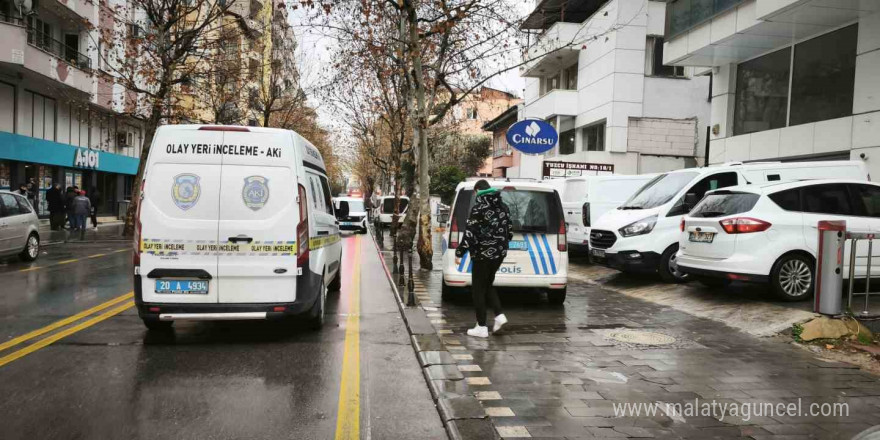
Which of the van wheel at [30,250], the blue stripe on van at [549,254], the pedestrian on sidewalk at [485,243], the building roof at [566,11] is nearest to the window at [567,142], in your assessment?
the building roof at [566,11]

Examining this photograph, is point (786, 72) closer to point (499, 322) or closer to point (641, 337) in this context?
point (641, 337)

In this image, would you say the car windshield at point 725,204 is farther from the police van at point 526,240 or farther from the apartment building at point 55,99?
the apartment building at point 55,99

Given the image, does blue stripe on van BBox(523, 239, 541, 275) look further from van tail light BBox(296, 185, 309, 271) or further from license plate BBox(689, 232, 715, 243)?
van tail light BBox(296, 185, 309, 271)

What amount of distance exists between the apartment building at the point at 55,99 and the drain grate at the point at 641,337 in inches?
884

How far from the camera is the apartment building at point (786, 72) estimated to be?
44.0 feet

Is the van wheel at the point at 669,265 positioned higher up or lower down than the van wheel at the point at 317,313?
higher up

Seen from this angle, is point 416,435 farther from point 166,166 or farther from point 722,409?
point 166,166

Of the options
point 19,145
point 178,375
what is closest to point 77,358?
point 178,375

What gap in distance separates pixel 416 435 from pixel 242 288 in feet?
10.8

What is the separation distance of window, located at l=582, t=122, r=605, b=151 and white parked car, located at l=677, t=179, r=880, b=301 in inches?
731

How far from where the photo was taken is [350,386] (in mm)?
5434

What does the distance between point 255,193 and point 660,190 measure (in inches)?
344

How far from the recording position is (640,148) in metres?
26.5

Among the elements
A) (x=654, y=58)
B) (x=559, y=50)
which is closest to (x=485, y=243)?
(x=654, y=58)
